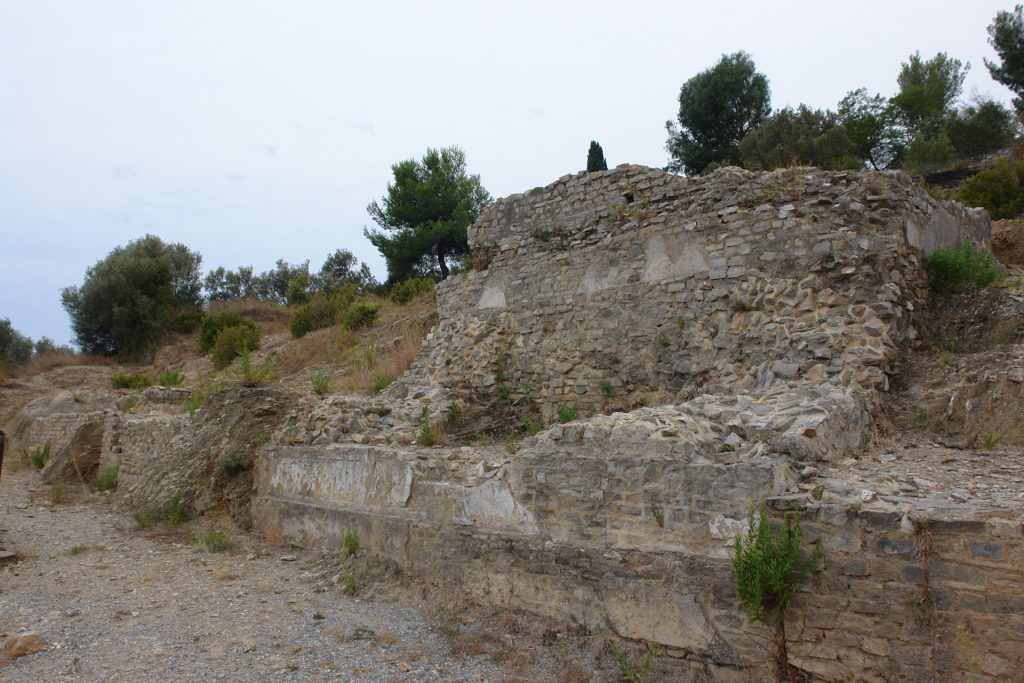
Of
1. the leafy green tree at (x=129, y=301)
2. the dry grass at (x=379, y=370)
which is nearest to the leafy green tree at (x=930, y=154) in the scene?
the dry grass at (x=379, y=370)

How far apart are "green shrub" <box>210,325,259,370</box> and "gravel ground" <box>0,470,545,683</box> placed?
41.9 ft

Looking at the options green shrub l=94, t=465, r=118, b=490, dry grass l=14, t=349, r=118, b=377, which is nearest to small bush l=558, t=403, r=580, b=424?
green shrub l=94, t=465, r=118, b=490

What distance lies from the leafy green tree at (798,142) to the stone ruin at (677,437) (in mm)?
14724

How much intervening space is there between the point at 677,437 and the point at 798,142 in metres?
20.9

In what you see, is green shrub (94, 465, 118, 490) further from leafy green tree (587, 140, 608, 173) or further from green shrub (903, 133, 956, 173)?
green shrub (903, 133, 956, 173)

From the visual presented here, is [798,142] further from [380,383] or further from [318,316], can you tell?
[380,383]

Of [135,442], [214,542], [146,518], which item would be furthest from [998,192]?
[135,442]

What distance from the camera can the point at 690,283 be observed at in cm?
704

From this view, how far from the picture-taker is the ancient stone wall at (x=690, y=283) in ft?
19.7

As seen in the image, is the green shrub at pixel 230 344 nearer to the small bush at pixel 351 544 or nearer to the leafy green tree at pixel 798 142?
the small bush at pixel 351 544

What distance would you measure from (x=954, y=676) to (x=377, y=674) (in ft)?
10.3

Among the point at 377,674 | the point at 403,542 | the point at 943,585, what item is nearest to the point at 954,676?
the point at 943,585

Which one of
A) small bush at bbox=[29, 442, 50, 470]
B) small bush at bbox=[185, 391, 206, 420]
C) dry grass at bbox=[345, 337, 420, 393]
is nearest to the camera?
small bush at bbox=[185, 391, 206, 420]

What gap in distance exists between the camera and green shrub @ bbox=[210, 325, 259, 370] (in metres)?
20.2
